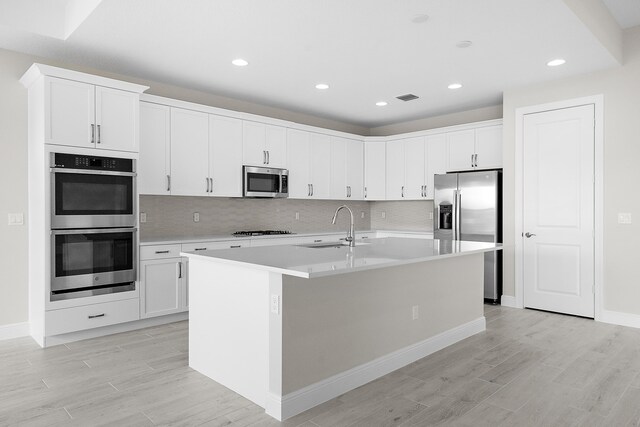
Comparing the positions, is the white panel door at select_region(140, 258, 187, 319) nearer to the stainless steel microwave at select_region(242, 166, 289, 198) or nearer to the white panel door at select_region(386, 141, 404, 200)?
the stainless steel microwave at select_region(242, 166, 289, 198)

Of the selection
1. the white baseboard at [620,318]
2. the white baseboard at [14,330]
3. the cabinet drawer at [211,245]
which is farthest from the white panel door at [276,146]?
the white baseboard at [620,318]

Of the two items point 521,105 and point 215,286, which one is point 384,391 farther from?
point 521,105

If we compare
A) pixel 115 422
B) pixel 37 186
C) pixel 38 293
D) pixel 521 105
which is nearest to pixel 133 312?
pixel 38 293

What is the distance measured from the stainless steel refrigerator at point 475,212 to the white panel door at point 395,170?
878 millimetres

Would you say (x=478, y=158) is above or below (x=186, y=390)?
above

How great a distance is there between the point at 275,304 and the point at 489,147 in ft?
14.4

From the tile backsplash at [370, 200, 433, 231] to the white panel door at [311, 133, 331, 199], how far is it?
1.40 m

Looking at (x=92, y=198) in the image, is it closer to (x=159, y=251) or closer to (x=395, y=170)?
(x=159, y=251)

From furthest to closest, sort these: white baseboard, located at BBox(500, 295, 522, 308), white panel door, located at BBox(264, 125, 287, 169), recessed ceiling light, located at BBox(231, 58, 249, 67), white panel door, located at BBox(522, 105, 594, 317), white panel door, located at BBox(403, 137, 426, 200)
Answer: white panel door, located at BBox(403, 137, 426, 200)
white panel door, located at BBox(264, 125, 287, 169)
white baseboard, located at BBox(500, 295, 522, 308)
white panel door, located at BBox(522, 105, 594, 317)
recessed ceiling light, located at BBox(231, 58, 249, 67)

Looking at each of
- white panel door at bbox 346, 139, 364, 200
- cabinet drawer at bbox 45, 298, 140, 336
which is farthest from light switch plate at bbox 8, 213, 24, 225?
white panel door at bbox 346, 139, 364, 200

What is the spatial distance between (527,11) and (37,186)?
431cm

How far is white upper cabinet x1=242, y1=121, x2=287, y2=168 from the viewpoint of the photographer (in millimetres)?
5305

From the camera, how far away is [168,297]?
4324mm

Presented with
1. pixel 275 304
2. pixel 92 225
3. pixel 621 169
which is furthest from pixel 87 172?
pixel 621 169
